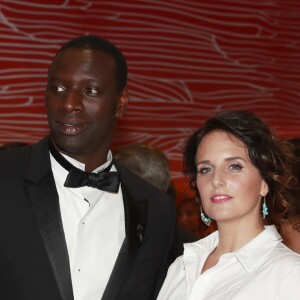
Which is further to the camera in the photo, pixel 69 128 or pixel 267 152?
pixel 69 128

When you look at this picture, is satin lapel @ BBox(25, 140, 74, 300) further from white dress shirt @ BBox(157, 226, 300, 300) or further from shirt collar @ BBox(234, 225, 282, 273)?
shirt collar @ BBox(234, 225, 282, 273)

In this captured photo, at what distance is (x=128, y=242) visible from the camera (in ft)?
9.29

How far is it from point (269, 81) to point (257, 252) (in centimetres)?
388

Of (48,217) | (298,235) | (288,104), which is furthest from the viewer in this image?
(288,104)

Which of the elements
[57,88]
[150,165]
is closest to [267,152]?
[57,88]

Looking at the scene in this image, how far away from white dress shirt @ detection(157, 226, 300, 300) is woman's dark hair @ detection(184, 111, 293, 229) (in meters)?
0.10

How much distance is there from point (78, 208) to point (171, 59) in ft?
10.8

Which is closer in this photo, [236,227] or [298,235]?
[236,227]

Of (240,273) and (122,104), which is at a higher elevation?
(122,104)

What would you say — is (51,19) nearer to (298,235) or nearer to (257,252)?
(298,235)

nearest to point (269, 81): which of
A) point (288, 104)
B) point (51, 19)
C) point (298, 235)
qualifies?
point (288, 104)

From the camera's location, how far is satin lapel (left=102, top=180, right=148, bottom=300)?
2719 millimetres

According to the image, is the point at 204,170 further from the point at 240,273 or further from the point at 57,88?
the point at 57,88

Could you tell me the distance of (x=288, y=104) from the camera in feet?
20.6
